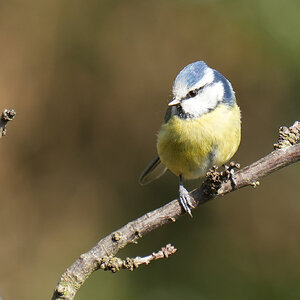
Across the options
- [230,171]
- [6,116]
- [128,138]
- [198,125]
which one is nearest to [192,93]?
[198,125]

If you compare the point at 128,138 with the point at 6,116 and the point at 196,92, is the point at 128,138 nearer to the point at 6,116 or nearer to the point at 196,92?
the point at 196,92

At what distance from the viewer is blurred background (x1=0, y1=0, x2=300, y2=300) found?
9.28 ft

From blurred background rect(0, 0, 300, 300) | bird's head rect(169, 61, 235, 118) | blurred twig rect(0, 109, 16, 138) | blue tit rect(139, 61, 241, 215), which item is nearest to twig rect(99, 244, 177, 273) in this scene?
blurred twig rect(0, 109, 16, 138)

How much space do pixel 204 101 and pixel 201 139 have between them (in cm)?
19

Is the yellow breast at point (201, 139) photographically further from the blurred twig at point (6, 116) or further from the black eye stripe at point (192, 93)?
the blurred twig at point (6, 116)

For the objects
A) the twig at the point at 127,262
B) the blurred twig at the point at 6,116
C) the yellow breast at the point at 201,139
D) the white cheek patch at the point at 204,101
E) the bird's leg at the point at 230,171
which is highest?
the white cheek patch at the point at 204,101

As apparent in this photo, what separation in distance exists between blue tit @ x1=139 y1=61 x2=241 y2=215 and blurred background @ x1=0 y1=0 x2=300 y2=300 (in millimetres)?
543

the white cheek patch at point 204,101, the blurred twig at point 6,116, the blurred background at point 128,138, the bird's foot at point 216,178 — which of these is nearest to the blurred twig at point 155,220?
the bird's foot at point 216,178

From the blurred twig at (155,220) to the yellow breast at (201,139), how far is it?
20.6 inches

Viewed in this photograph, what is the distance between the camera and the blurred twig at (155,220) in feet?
5.06

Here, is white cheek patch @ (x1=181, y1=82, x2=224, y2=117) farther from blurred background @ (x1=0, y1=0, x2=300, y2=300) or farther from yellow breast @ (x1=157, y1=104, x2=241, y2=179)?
blurred background @ (x1=0, y1=0, x2=300, y2=300)

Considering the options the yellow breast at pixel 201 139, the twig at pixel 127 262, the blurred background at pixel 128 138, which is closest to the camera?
the twig at pixel 127 262

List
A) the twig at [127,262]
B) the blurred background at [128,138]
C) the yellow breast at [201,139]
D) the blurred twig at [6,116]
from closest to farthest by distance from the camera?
the blurred twig at [6,116] < the twig at [127,262] < the yellow breast at [201,139] < the blurred background at [128,138]

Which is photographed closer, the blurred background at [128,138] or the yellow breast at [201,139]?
the yellow breast at [201,139]
